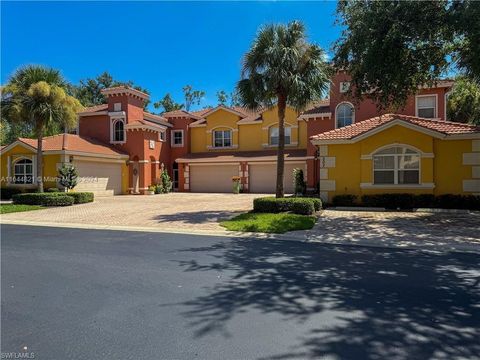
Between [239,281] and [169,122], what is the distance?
29562 millimetres

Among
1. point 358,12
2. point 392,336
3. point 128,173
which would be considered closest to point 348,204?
Result: point 358,12

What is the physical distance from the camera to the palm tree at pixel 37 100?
19.2 m

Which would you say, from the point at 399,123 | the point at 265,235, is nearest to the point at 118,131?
the point at 399,123

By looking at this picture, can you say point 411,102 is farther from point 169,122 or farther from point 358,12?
point 169,122

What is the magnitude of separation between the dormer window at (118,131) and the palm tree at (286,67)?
1772 centimetres

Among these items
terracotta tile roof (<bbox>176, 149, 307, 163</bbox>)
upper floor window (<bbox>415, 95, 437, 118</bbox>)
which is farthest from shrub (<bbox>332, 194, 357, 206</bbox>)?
upper floor window (<bbox>415, 95, 437, 118</bbox>)

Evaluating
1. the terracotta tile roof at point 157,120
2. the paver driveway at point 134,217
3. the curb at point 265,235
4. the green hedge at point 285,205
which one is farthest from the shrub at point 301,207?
the terracotta tile roof at point 157,120

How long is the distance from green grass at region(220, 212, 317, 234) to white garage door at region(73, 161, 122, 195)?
1625 centimetres

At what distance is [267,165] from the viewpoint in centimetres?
2920

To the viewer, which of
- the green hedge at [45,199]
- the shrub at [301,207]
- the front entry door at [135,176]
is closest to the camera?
the shrub at [301,207]

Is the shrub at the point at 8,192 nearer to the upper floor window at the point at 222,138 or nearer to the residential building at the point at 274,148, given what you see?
the residential building at the point at 274,148

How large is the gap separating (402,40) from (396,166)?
7441mm

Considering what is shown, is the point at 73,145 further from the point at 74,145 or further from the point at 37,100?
the point at 37,100

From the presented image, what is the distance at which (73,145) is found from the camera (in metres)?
25.7
